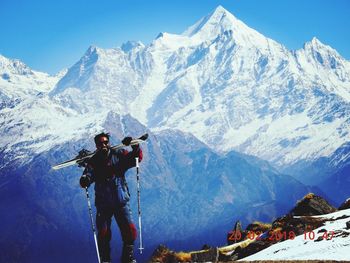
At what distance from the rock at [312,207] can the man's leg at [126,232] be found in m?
24.9

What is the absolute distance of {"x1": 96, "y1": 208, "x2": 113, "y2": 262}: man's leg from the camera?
66.0 feet

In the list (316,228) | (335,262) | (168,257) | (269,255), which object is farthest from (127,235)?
(168,257)

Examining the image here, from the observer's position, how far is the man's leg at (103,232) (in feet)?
66.0

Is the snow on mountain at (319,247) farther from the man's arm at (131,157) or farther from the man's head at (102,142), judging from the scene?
the man's head at (102,142)

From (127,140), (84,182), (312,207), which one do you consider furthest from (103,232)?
(312,207)

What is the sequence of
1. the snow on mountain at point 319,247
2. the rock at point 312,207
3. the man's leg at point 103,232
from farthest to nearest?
the rock at point 312,207 → the snow on mountain at point 319,247 → the man's leg at point 103,232

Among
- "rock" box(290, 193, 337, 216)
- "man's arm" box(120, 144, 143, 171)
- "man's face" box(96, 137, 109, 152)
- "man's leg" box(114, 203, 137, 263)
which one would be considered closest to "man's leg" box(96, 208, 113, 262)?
"man's leg" box(114, 203, 137, 263)

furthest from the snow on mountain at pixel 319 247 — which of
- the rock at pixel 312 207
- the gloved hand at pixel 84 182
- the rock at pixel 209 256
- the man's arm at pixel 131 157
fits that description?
the rock at pixel 312 207

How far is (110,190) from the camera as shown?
20.1 m

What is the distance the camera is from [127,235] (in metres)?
20.0

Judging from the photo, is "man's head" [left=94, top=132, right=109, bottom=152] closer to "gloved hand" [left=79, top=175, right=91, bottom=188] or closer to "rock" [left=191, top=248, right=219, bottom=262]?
"gloved hand" [left=79, top=175, right=91, bottom=188]

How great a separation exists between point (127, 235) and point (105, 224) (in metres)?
0.75

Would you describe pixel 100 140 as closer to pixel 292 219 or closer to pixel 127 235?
pixel 127 235

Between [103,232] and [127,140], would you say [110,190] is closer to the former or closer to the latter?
[103,232]
